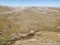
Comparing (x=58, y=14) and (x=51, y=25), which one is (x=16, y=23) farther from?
(x=58, y=14)

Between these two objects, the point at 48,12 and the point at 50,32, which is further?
the point at 48,12

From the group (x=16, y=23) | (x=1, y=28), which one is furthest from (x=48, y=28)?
(x=1, y=28)

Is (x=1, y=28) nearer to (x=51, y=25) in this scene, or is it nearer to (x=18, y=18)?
(x=18, y=18)

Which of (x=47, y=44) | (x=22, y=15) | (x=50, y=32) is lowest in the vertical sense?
(x=47, y=44)

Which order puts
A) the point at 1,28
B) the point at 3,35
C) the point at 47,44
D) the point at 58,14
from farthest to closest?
the point at 58,14 → the point at 1,28 → the point at 3,35 → the point at 47,44

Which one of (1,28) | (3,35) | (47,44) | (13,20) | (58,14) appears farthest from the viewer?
(58,14)

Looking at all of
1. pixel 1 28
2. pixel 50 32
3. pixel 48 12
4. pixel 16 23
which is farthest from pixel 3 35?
pixel 48 12

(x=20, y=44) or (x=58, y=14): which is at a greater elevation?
(x=58, y=14)

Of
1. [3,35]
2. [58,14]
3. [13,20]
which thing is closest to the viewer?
[3,35]

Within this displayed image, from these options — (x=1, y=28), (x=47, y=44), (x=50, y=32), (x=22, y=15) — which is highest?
(x=22, y=15)
